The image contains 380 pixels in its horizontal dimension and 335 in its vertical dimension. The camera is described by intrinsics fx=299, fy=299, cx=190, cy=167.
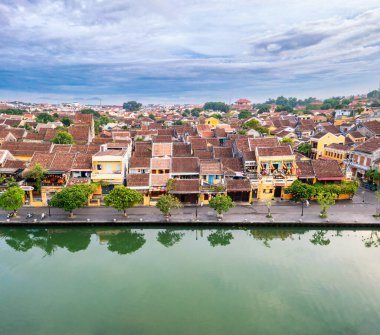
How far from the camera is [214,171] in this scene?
3072 cm

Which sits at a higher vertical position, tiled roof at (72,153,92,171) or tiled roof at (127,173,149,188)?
tiled roof at (72,153,92,171)

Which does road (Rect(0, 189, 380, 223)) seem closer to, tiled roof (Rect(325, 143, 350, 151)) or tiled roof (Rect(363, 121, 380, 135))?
tiled roof (Rect(325, 143, 350, 151))

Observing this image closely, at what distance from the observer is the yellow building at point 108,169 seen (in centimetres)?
3002

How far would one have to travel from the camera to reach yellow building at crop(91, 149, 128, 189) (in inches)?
1182

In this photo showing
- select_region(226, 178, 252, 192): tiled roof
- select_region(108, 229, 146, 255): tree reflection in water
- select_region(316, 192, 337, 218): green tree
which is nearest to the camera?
select_region(108, 229, 146, 255): tree reflection in water

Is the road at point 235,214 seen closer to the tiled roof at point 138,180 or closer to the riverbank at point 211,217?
the riverbank at point 211,217

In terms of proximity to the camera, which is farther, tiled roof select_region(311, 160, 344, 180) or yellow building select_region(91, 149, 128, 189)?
tiled roof select_region(311, 160, 344, 180)

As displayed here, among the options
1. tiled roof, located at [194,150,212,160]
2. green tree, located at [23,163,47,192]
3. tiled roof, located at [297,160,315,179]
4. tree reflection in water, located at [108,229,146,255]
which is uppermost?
tiled roof, located at [194,150,212,160]

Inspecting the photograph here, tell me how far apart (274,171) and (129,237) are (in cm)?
1646

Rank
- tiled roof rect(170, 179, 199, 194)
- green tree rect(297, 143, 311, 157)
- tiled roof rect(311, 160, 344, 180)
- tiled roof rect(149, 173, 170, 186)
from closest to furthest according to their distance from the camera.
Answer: tiled roof rect(170, 179, 199, 194)
tiled roof rect(149, 173, 170, 186)
tiled roof rect(311, 160, 344, 180)
green tree rect(297, 143, 311, 157)

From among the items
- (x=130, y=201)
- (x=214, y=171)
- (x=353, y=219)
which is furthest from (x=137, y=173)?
(x=353, y=219)

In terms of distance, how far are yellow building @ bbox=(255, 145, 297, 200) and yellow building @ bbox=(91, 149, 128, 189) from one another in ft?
46.6

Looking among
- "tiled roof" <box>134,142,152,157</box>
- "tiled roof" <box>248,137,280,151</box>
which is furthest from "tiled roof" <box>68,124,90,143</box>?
"tiled roof" <box>248,137,280,151</box>

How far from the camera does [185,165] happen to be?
31.7m
